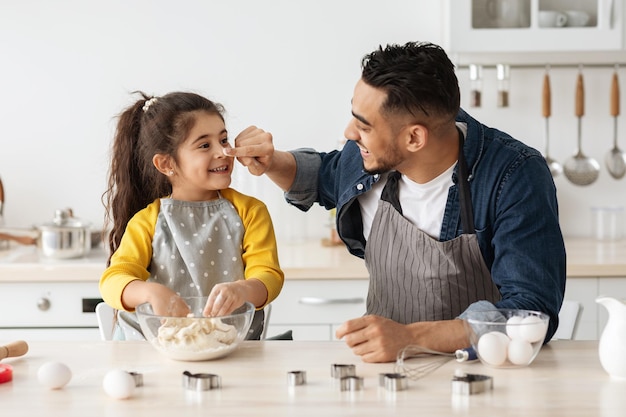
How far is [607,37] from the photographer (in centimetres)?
315

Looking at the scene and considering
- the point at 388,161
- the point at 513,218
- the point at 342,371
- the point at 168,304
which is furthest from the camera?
the point at 388,161

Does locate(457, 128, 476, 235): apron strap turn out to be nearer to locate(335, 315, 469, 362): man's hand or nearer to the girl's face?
locate(335, 315, 469, 362): man's hand

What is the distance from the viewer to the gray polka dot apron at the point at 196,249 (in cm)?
201

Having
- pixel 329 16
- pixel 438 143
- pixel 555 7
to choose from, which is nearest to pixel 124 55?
pixel 329 16

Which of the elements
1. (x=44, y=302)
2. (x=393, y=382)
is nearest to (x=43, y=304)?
(x=44, y=302)

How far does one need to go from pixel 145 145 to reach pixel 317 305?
3.53 ft

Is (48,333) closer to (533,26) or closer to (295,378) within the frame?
(295,378)

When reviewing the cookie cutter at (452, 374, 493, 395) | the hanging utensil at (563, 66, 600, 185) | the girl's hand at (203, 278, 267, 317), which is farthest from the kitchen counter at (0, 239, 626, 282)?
the cookie cutter at (452, 374, 493, 395)

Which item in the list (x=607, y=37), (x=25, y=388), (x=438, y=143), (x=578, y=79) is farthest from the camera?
(x=578, y=79)

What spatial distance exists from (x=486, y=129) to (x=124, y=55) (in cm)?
185

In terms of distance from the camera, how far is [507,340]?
5.14ft

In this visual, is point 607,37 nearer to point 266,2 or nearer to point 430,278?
point 266,2

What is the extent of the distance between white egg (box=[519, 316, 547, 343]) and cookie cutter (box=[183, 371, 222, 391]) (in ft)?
1.66

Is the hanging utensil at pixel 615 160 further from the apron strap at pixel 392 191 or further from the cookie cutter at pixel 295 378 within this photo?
the cookie cutter at pixel 295 378
